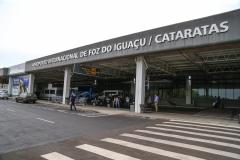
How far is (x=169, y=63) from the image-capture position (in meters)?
26.2

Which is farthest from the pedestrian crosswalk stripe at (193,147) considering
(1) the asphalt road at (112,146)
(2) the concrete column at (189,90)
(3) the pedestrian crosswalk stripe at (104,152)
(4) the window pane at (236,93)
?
(2) the concrete column at (189,90)

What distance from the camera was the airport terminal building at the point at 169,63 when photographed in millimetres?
16859

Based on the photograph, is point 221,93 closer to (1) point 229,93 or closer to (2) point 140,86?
(1) point 229,93

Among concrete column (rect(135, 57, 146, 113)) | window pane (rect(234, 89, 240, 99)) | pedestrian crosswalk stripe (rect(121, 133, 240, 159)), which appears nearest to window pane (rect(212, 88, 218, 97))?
window pane (rect(234, 89, 240, 99))

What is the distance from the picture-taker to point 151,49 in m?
20.0

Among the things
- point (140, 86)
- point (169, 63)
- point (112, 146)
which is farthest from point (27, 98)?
point (112, 146)

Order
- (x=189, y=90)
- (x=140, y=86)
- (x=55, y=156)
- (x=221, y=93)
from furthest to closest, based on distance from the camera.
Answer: (x=189, y=90)
(x=221, y=93)
(x=140, y=86)
(x=55, y=156)

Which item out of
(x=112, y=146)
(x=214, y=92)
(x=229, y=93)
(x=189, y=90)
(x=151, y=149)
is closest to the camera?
(x=151, y=149)

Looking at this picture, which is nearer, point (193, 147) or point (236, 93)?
point (193, 147)

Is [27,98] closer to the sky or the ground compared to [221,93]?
closer to the ground

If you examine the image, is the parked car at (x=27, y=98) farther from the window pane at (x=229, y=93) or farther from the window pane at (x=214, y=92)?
the window pane at (x=229, y=93)

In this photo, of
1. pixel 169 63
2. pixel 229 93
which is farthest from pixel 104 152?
pixel 229 93

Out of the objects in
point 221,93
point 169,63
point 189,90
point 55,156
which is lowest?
point 55,156

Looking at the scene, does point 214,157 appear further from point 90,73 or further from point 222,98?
point 222,98
